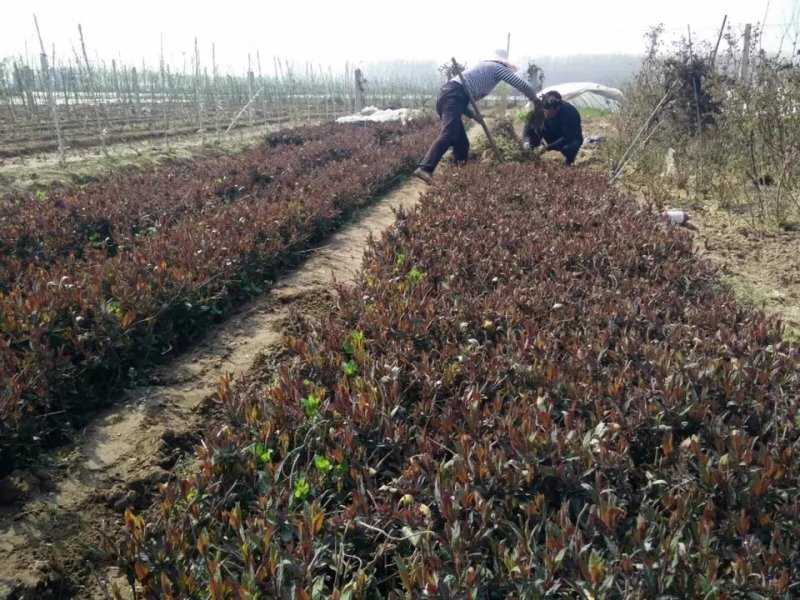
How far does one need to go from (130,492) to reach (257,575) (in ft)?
3.97

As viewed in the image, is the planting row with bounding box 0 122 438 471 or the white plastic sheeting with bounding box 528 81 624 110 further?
the white plastic sheeting with bounding box 528 81 624 110

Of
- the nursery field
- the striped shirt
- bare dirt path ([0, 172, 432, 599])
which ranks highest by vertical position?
the striped shirt

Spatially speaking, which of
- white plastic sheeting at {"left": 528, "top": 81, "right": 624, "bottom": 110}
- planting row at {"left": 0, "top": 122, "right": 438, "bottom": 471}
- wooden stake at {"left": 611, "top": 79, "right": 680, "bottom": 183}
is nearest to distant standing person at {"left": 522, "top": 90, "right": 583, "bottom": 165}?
wooden stake at {"left": 611, "top": 79, "right": 680, "bottom": 183}

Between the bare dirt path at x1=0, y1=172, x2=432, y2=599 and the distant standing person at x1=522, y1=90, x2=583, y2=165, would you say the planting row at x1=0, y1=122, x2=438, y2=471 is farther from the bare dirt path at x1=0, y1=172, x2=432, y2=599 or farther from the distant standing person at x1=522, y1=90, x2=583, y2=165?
the distant standing person at x1=522, y1=90, x2=583, y2=165

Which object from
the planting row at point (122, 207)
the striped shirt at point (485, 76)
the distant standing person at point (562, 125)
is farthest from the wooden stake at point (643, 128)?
the planting row at point (122, 207)

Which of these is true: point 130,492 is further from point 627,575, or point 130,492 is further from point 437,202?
point 437,202

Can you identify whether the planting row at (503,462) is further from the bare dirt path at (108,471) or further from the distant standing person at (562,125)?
the distant standing person at (562,125)

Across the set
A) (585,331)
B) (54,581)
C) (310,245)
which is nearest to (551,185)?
(310,245)

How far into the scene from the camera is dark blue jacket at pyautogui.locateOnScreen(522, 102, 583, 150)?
948 cm

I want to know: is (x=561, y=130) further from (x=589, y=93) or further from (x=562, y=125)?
(x=589, y=93)

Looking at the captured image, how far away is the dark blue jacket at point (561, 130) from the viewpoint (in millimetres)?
9477

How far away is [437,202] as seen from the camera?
19.4ft

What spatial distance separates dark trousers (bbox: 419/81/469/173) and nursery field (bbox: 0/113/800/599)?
3.92 meters

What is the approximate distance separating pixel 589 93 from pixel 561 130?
72.7ft
